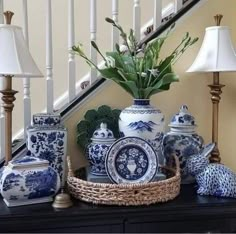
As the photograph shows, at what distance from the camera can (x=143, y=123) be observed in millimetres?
1482

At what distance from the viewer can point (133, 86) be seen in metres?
1.52

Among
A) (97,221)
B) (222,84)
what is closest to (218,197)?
(97,221)

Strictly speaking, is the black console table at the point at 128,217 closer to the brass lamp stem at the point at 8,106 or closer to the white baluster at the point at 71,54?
the brass lamp stem at the point at 8,106

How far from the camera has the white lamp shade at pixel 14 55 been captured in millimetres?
1394

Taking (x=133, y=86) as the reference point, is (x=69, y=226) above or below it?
below

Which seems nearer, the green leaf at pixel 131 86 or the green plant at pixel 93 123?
the green leaf at pixel 131 86

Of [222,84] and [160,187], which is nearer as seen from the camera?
[160,187]

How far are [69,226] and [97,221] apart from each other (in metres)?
0.10

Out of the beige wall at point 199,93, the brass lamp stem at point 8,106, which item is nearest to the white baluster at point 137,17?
the beige wall at point 199,93

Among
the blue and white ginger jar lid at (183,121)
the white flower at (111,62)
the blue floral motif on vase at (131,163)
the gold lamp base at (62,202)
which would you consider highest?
the white flower at (111,62)

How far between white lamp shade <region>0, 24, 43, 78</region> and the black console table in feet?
1.57

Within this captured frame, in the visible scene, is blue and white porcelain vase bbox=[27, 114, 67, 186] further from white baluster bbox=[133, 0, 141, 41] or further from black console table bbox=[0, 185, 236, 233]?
white baluster bbox=[133, 0, 141, 41]

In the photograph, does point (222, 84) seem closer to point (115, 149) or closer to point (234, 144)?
point (234, 144)

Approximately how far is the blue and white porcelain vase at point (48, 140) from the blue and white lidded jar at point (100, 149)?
135 millimetres
